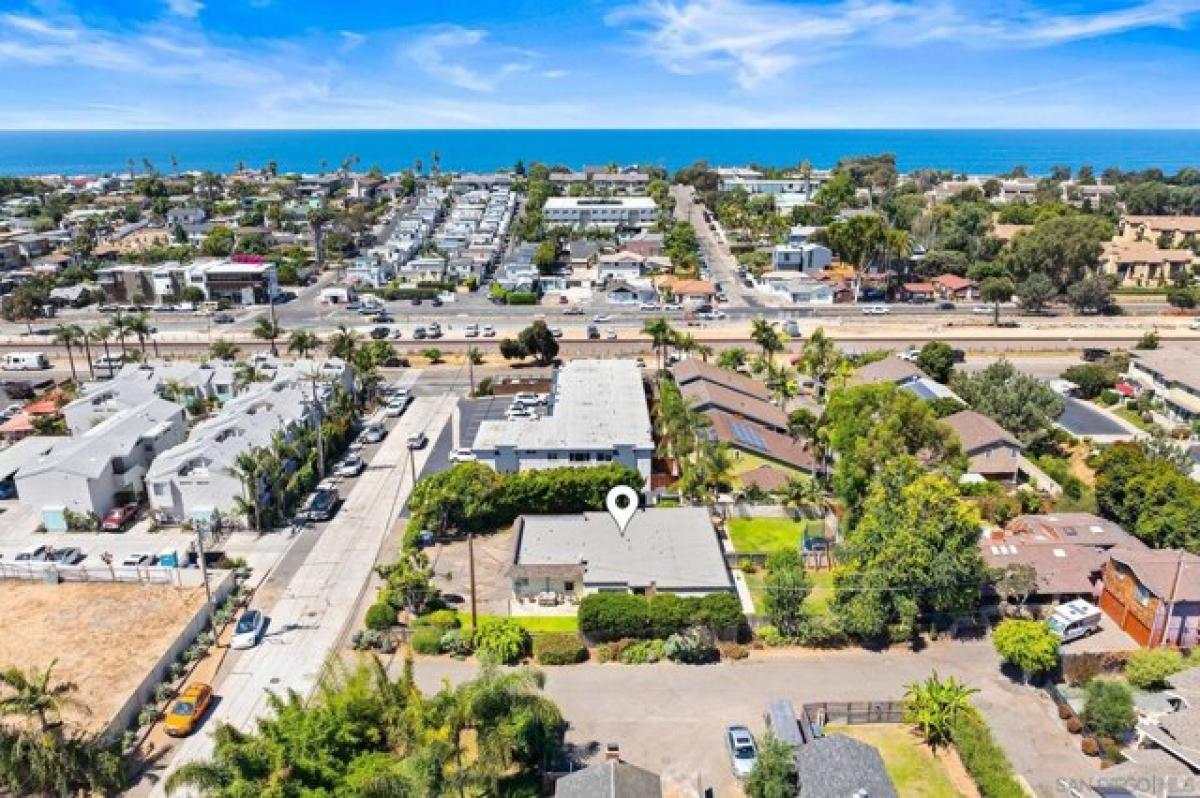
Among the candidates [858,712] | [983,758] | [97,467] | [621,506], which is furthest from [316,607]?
[983,758]

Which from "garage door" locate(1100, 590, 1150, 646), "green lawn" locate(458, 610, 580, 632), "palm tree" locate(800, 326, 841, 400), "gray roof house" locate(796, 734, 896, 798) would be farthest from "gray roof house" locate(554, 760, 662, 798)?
"palm tree" locate(800, 326, 841, 400)

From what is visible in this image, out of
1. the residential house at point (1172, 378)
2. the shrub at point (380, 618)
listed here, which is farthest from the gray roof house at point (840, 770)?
the residential house at point (1172, 378)

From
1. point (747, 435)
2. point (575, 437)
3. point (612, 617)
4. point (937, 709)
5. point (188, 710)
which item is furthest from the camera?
point (747, 435)

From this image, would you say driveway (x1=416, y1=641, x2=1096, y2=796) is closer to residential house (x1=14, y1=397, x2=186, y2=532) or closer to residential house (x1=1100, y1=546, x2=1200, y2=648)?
residential house (x1=1100, y1=546, x2=1200, y2=648)

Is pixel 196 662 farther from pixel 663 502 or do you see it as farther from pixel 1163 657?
pixel 1163 657

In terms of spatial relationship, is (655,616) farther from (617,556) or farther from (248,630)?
(248,630)

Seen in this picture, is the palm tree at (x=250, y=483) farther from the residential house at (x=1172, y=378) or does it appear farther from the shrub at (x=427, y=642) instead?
the residential house at (x=1172, y=378)
